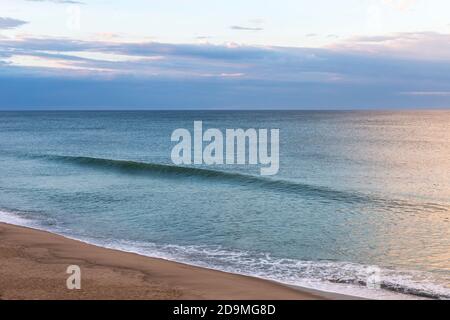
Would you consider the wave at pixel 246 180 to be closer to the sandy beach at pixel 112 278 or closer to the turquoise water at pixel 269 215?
the turquoise water at pixel 269 215

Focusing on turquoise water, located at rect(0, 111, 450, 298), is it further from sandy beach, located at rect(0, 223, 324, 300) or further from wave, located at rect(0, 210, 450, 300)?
sandy beach, located at rect(0, 223, 324, 300)

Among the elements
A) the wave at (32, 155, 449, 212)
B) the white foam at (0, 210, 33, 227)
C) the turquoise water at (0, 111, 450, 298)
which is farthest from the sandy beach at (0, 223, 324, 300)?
the wave at (32, 155, 449, 212)

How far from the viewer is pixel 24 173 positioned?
117ft

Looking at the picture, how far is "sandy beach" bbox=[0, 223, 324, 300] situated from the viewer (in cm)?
1050

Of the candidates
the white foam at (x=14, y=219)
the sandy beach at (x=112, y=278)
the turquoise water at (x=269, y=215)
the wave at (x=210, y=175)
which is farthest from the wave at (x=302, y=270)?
the wave at (x=210, y=175)

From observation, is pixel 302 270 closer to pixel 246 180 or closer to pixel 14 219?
pixel 14 219

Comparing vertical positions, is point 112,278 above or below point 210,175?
above

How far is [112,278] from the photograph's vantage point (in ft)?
38.1

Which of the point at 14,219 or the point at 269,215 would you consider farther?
the point at 269,215

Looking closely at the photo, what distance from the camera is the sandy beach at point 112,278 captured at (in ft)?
34.4

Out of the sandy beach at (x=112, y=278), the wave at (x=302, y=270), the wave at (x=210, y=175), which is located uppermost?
the sandy beach at (x=112, y=278)

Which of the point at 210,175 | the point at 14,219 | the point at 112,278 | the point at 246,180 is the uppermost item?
the point at 112,278

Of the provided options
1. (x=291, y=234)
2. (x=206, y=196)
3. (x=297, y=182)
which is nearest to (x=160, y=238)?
(x=291, y=234)

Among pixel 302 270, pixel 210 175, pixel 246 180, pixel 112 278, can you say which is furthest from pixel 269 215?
pixel 210 175
